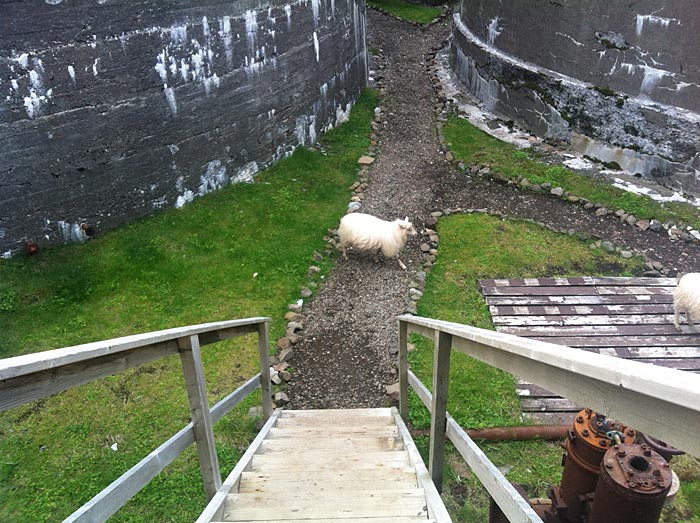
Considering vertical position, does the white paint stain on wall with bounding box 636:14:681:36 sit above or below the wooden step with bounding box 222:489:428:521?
above

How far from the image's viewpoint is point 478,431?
5.00 m

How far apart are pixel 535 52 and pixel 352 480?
36.9ft

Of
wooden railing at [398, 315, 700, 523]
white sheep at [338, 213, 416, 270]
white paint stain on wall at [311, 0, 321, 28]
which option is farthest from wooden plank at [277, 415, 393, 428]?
white paint stain on wall at [311, 0, 321, 28]

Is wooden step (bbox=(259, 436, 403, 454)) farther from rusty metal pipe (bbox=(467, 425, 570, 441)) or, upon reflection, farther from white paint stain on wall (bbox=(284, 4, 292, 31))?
white paint stain on wall (bbox=(284, 4, 292, 31))

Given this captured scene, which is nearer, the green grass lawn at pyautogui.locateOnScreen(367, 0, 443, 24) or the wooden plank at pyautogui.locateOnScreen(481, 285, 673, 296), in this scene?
the wooden plank at pyautogui.locateOnScreen(481, 285, 673, 296)

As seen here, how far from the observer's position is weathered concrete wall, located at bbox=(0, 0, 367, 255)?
257 inches

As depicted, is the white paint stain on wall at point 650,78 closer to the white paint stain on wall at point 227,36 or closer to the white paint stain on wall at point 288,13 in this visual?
the white paint stain on wall at point 288,13

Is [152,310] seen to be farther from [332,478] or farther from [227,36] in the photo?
[227,36]

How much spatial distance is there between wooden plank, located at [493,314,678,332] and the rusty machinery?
3.55 m

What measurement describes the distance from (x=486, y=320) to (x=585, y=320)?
1.38m

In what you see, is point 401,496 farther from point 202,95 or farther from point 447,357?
point 202,95

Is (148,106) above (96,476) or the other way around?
above

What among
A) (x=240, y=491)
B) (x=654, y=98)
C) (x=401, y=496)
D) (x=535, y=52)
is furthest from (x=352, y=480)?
(x=535, y=52)

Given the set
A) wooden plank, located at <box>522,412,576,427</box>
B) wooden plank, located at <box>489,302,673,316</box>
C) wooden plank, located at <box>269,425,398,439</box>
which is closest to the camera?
wooden plank, located at <box>269,425,398,439</box>
